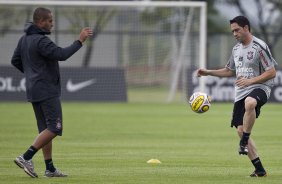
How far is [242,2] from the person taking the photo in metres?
51.4

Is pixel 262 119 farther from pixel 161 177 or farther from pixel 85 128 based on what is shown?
pixel 161 177

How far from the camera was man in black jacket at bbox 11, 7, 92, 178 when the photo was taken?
12.0m

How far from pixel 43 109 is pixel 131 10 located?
23.6m

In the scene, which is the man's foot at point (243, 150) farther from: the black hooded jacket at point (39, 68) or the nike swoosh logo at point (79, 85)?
the nike swoosh logo at point (79, 85)

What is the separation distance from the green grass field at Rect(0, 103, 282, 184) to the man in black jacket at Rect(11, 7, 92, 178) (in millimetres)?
459

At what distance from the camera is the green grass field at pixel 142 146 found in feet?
40.7

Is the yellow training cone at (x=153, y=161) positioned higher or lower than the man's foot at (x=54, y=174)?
lower

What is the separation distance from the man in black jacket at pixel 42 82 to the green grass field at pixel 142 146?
1.51ft

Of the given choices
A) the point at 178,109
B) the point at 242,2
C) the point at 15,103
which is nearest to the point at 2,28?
the point at 15,103

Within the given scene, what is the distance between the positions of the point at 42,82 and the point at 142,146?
5.76 metres

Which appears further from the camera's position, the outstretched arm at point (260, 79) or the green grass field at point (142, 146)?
the green grass field at point (142, 146)

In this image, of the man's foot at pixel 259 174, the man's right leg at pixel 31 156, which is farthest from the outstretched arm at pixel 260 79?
the man's right leg at pixel 31 156

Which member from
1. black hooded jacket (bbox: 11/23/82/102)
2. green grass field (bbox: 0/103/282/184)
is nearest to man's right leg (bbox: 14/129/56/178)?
green grass field (bbox: 0/103/282/184)

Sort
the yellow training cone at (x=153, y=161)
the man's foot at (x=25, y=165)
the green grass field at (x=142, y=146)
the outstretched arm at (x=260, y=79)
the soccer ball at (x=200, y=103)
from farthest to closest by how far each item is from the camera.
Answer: the yellow training cone at (x=153, y=161) < the soccer ball at (x=200, y=103) < the green grass field at (x=142, y=146) < the outstretched arm at (x=260, y=79) < the man's foot at (x=25, y=165)
